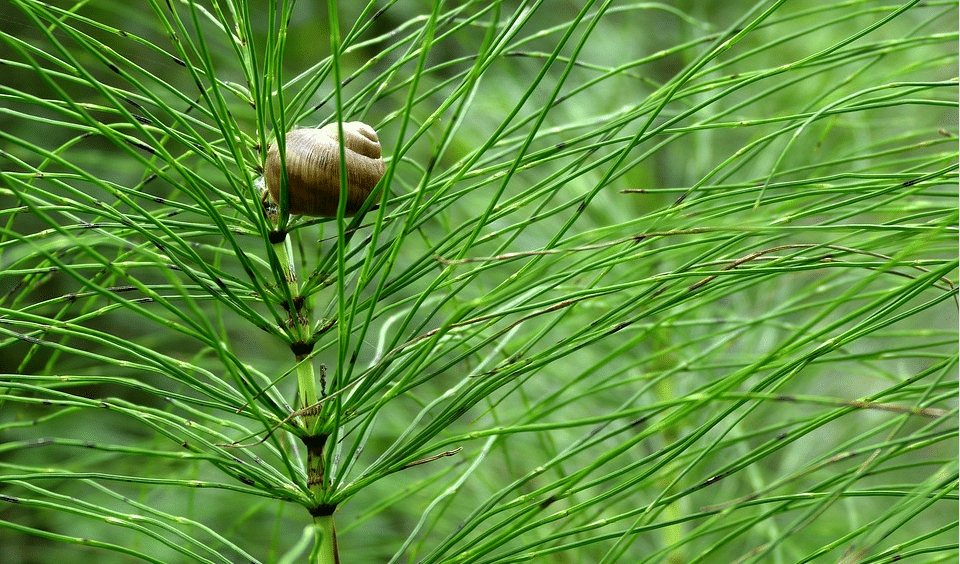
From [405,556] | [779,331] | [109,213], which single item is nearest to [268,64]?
[109,213]

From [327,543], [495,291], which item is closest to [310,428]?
[327,543]

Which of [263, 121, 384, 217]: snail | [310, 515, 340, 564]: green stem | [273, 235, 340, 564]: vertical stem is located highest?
[263, 121, 384, 217]: snail

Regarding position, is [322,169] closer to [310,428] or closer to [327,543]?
[310,428]

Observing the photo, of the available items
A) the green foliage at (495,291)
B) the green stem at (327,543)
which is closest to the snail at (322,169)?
the green foliage at (495,291)

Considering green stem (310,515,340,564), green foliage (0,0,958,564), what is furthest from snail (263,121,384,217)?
green stem (310,515,340,564)

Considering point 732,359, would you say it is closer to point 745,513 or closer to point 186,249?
point 745,513

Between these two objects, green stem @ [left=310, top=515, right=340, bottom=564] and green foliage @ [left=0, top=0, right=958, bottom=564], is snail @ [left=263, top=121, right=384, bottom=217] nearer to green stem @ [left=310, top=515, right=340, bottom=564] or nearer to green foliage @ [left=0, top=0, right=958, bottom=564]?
green foliage @ [left=0, top=0, right=958, bottom=564]
